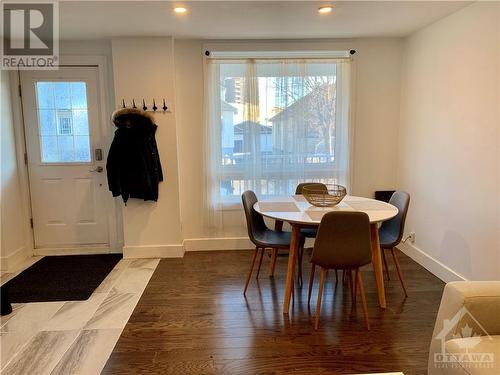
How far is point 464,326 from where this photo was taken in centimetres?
151

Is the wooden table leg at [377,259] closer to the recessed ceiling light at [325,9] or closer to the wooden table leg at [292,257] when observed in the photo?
the wooden table leg at [292,257]

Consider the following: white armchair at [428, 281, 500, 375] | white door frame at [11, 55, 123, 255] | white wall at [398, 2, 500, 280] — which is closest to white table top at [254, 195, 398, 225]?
white wall at [398, 2, 500, 280]

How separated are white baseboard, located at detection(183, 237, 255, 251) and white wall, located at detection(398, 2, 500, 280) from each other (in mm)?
1897

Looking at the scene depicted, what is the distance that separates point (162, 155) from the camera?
145 inches

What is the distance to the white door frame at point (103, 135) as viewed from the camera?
368cm

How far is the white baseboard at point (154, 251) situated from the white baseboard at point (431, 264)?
2.49 m

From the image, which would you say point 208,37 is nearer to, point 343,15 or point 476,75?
point 343,15

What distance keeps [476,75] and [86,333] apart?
3.41 m

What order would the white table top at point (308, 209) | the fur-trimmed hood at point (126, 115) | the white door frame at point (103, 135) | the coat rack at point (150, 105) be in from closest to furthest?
the white table top at point (308, 209) < the fur-trimmed hood at point (126, 115) < the coat rack at point (150, 105) < the white door frame at point (103, 135)

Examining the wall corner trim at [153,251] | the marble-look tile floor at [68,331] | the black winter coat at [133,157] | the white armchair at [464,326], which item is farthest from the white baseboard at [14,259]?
the white armchair at [464,326]

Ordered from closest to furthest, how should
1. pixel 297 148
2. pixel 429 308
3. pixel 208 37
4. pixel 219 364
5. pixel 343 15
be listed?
pixel 219 364
pixel 429 308
pixel 343 15
pixel 208 37
pixel 297 148

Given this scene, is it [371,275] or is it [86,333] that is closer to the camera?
[86,333]

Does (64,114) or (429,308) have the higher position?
(64,114)

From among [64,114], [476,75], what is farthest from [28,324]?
[476,75]
